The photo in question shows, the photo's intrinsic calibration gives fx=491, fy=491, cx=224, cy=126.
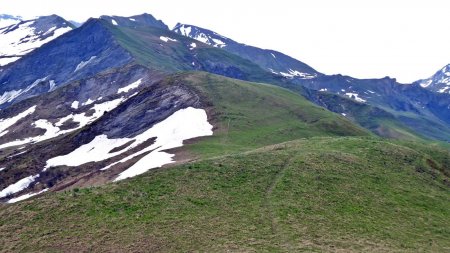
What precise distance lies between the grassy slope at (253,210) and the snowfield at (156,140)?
3464 centimetres

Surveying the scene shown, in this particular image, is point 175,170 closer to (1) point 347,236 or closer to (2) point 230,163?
(2) point 230,163

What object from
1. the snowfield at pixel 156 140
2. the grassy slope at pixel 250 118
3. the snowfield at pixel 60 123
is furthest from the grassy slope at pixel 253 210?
the snowfield at pixel 60 123

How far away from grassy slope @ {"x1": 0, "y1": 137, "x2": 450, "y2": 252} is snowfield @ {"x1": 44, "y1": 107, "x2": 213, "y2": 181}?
34636 mm

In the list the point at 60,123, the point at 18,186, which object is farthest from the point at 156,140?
the point at 60,123

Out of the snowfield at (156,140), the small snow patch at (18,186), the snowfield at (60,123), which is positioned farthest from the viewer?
the snowfield at (60,123)

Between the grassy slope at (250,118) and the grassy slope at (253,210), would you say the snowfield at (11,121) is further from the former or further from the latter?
the grassy slope at (253,210)

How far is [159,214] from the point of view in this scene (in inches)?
2077

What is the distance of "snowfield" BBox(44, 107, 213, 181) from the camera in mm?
104750

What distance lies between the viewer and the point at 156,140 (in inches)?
4397

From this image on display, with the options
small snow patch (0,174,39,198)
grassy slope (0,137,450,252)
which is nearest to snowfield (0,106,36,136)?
small snow patch (0,174,39,198)

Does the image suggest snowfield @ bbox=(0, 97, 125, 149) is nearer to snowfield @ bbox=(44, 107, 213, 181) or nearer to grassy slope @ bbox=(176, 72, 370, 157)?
grassy slope @ bbox=(176, 72, 370, 157)

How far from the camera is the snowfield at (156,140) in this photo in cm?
10475

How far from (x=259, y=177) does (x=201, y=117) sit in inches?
2371

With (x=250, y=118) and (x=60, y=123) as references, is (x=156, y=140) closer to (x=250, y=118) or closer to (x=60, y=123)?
(x=250, y=118)
